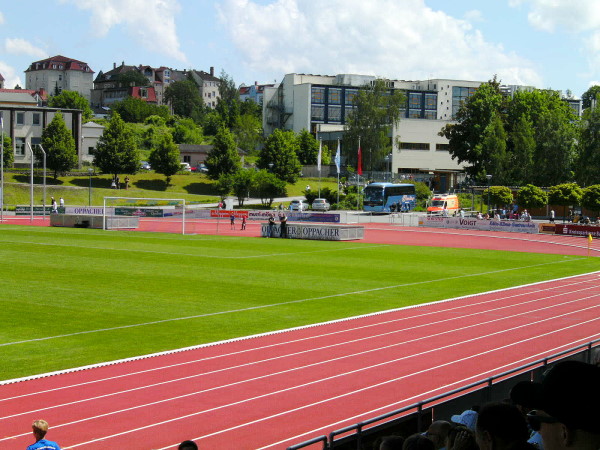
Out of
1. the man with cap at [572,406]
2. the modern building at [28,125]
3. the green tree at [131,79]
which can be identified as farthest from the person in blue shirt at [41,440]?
the green tree at [131,79]

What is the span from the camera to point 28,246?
40812 mm

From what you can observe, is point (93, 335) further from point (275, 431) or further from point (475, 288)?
point (475, 288)

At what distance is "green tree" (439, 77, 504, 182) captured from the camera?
322 feet

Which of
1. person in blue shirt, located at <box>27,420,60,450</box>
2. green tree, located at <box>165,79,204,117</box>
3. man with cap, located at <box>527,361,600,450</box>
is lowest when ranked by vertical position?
person in blue shirt, located at <box>27,420,60,450</box>

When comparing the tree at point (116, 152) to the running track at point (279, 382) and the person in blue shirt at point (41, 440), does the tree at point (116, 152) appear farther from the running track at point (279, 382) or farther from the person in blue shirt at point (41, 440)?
the person in blue shirt at point (41, 440)

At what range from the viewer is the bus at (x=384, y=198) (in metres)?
80.6

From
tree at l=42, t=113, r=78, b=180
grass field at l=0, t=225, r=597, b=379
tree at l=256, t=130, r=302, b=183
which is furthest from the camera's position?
tree at l=256, t=130, r=302, b=183

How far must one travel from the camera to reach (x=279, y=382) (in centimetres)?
1408

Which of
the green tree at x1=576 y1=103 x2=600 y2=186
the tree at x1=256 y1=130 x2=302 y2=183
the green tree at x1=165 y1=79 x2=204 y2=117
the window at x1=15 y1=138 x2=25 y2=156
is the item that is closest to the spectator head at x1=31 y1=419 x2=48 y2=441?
the green tree at x1=576 y1=103 x2=600 y2=186

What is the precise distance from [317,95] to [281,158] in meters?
32.7

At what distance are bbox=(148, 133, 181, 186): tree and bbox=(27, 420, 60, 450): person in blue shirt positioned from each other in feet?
300

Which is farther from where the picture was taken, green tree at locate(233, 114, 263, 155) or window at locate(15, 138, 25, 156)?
green tree at locate(233, 114, 263, 155)

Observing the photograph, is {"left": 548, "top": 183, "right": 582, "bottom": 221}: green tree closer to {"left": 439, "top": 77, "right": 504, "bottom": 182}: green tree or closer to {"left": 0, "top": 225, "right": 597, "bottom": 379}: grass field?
{"left": 439, "top": 77, "right": 504, "bottom": 182}: green tree

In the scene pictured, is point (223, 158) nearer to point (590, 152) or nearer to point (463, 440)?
point (590, 152)
